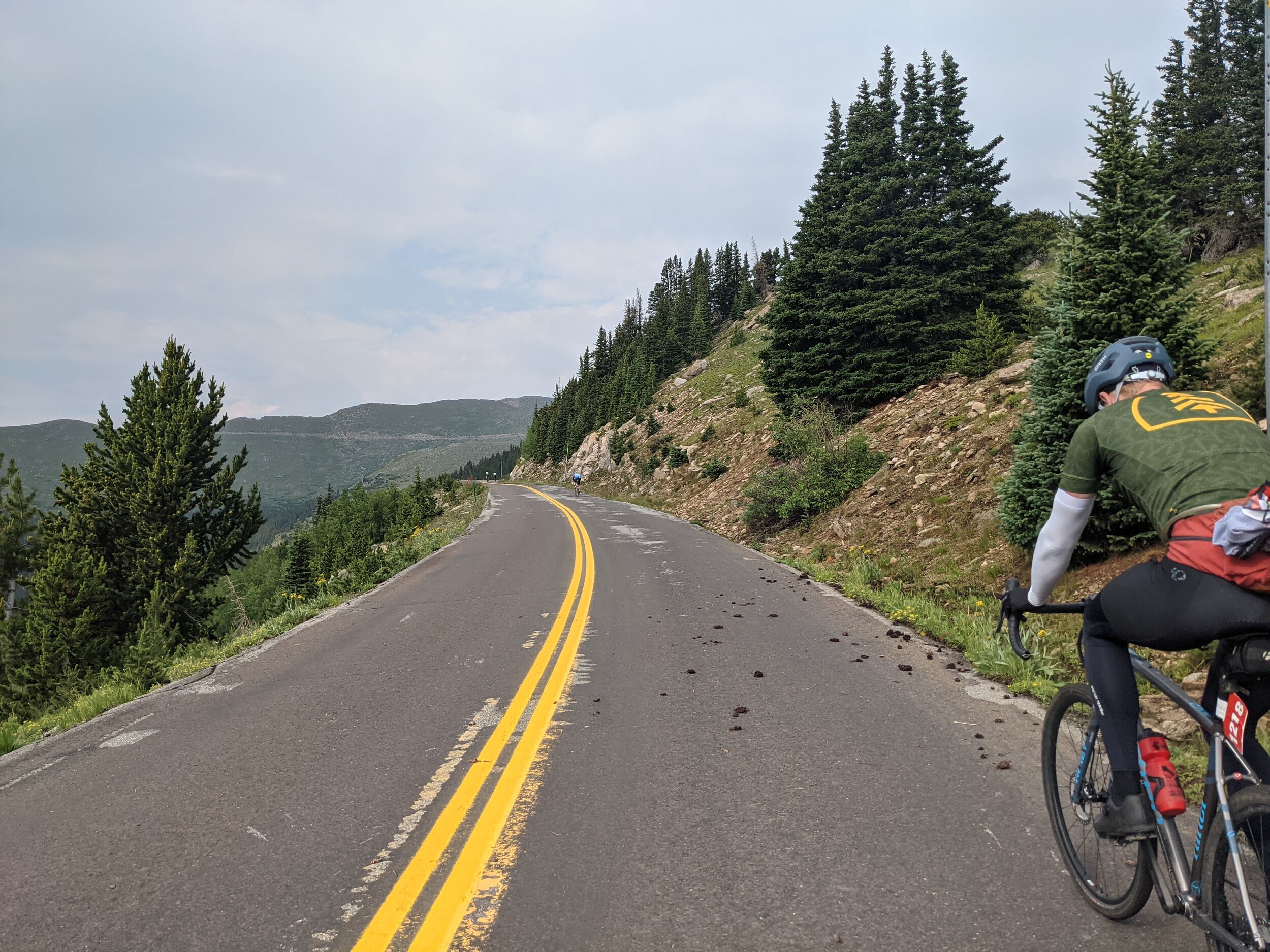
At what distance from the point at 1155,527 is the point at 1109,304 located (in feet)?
22.3

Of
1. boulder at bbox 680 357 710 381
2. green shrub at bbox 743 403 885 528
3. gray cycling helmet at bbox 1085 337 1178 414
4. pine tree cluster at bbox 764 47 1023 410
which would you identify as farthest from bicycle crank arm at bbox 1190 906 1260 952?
boulder at bbox 680 357 710 381

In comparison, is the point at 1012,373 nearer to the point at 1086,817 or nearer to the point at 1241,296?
the point at 1241,296

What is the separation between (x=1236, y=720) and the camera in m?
2.04

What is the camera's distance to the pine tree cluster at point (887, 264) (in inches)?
825

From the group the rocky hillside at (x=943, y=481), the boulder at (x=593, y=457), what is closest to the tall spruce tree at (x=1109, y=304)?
the rocky hillside at (x=943, y=481)

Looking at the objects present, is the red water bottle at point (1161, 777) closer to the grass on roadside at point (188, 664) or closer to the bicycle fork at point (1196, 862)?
the bicycle fork at point (1196, 862)

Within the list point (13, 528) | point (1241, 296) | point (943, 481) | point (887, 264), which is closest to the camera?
point (943, 481)

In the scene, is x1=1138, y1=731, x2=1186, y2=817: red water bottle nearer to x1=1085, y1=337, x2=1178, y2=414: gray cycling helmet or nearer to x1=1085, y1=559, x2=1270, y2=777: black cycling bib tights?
x1=1085, y1=559, x2=1270, y2=777: black cycling bib tights

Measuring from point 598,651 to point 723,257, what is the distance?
100635mm

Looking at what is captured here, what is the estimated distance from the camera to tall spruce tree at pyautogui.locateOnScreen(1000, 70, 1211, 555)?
7.17 metres

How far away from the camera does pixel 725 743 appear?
Answer: 4348 millimetres

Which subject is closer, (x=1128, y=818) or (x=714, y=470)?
(x=1128, y=818)

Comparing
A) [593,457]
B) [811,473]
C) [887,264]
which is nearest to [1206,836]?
[811,473]

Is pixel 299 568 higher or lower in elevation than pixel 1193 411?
lower
